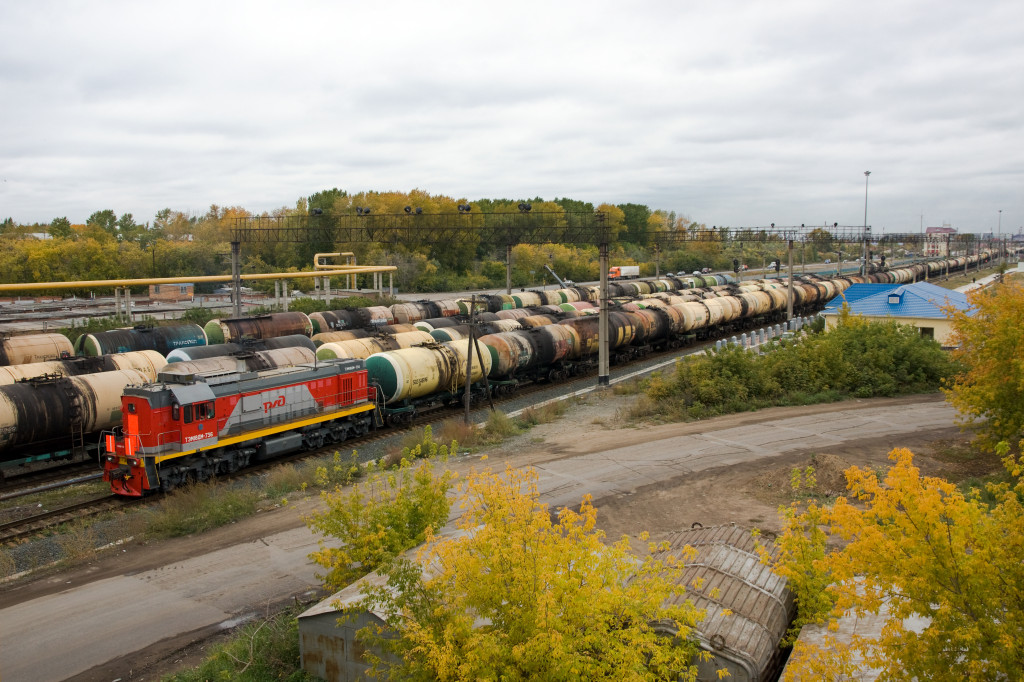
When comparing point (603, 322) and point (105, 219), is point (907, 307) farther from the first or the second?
point (105, 219)

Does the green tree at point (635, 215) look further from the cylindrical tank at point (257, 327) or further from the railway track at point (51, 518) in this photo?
the railway track at point (51, 518)

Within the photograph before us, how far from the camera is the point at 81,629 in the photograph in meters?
13.6

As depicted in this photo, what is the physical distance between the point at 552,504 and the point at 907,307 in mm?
35015

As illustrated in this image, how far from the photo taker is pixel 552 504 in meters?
19.5

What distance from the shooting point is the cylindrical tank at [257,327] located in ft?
123

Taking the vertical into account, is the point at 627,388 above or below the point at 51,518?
above

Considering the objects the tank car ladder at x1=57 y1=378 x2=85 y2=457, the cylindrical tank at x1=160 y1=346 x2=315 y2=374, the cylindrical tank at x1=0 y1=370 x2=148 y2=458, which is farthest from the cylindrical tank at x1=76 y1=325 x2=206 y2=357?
the tank car ladder at x1=57 y1=378 x2=85 y2=457

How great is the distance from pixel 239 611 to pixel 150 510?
7354mm

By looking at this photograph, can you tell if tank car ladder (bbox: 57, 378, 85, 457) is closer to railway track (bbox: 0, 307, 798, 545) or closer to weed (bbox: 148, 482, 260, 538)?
railway track (bbox: 0, 307, 798, 545)

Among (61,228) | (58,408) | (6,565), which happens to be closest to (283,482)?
(6,565)

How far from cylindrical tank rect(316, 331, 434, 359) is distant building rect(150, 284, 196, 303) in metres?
57.3

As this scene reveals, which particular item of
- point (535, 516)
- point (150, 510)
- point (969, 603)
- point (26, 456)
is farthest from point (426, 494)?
point (26, 456)

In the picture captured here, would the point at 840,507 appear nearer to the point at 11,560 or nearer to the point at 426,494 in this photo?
the point at 426,494

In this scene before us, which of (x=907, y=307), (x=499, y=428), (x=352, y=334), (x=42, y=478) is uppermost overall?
(x=907, y=307)
